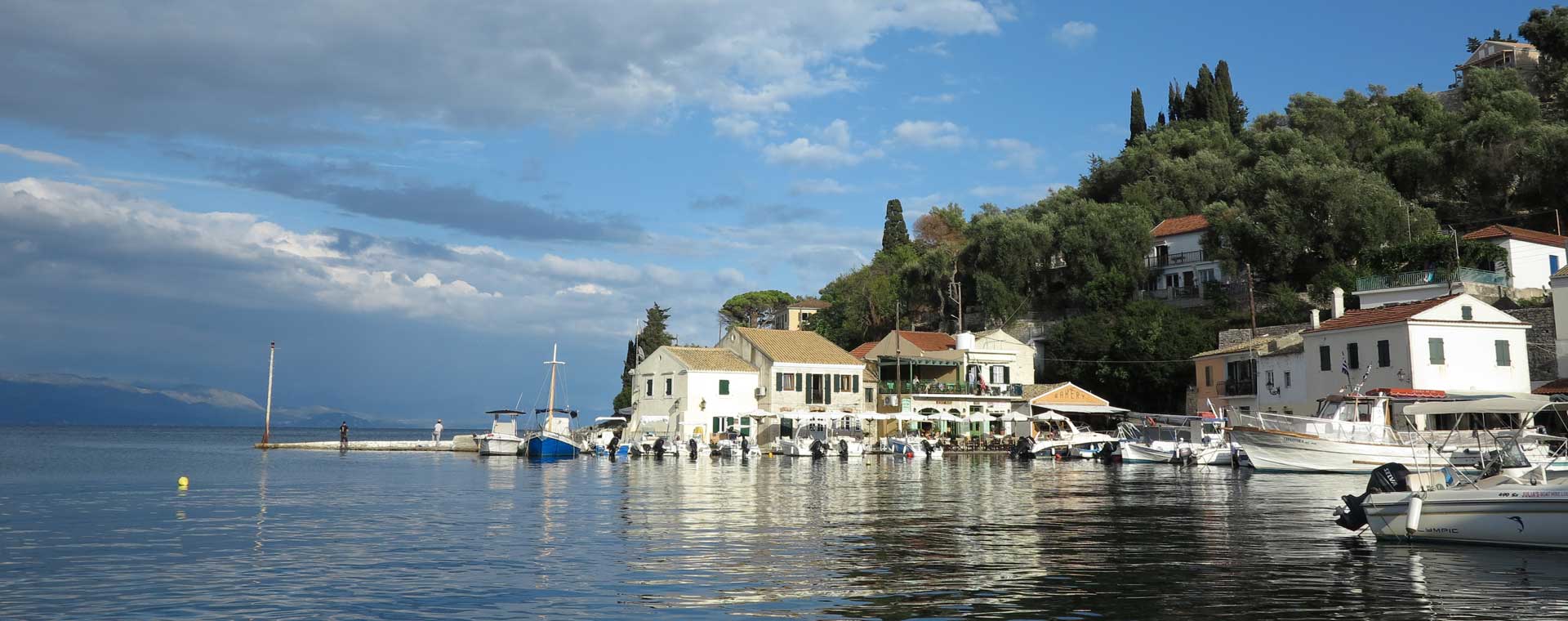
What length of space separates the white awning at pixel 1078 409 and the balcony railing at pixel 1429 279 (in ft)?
49.2

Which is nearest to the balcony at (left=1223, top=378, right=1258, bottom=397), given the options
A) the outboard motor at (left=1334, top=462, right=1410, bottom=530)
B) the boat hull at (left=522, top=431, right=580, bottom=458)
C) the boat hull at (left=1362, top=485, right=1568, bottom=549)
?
the boat hull at (left=522, top=431, right=580, bottom=458)

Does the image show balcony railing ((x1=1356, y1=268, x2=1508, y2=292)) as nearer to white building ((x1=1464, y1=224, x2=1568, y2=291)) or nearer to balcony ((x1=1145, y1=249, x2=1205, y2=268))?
white building ((x1=1464, y1=224, x2=1568, y2=291))

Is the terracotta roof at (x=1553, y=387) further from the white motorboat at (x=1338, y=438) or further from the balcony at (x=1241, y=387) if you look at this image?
the balcony at (x=1241, y=387)

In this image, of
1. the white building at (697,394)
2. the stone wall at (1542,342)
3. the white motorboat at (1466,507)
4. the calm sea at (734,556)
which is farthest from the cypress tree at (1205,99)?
the white motorboat at (1466,507)

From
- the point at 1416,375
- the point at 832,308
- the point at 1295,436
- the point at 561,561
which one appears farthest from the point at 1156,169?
the point at 561,561

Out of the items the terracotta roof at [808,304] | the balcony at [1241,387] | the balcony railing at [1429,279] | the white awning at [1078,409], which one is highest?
the terracotta roof at [808,304]

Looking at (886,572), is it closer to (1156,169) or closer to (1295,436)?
(1295,436)

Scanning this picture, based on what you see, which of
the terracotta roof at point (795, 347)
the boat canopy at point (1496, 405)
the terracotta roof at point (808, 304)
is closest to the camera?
the boat canopy at point (1496, 405)

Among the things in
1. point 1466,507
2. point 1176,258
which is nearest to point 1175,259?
point 1176,258

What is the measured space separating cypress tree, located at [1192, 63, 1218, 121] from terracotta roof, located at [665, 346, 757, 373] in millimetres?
56253

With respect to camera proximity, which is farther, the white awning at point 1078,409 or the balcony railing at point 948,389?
the balcony railing at point 948,389

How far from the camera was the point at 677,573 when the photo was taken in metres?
16.3

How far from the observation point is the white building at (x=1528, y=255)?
61.7m

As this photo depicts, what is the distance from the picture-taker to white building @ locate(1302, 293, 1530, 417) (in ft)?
170
